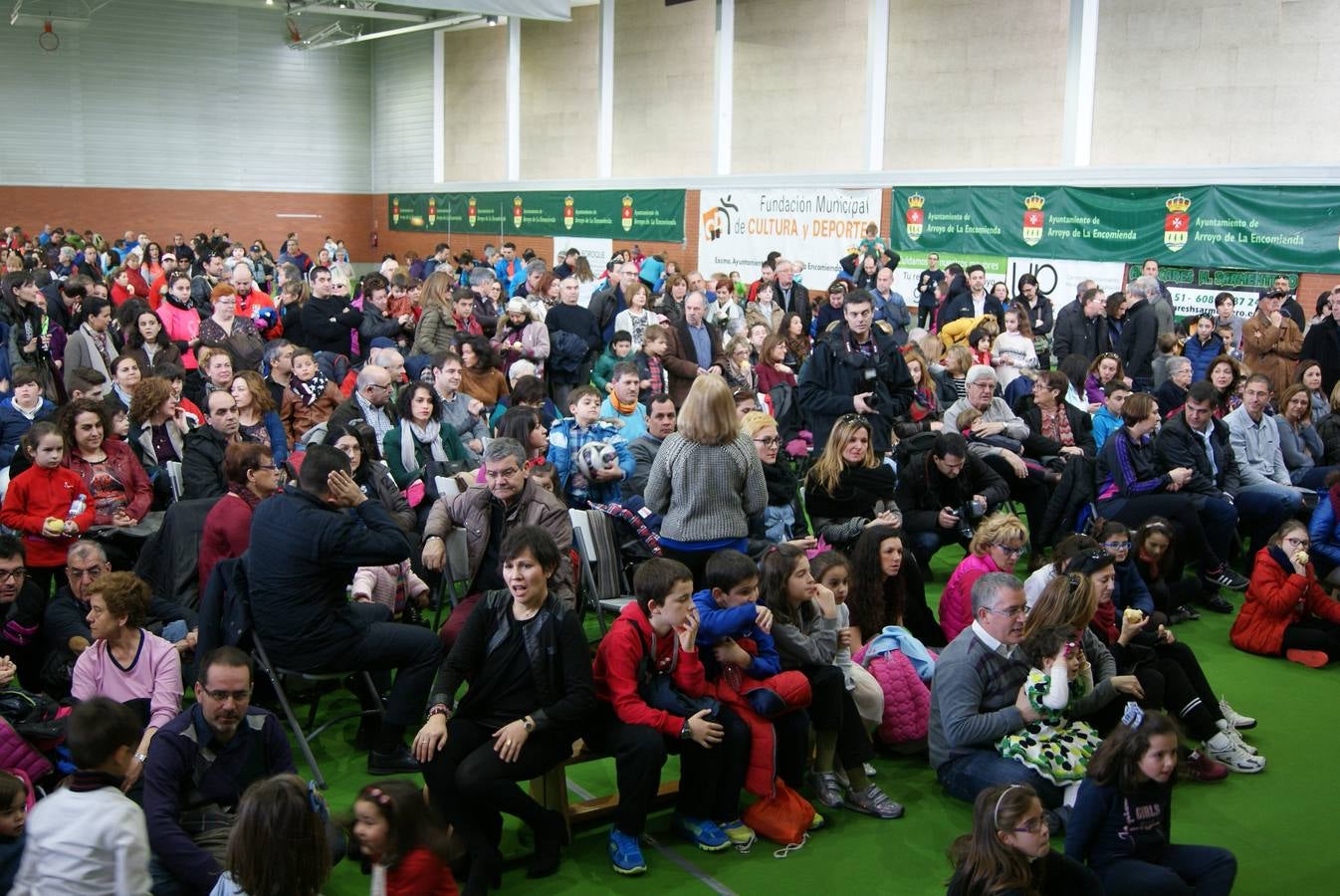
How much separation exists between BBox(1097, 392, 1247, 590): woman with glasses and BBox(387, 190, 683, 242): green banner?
15649mm

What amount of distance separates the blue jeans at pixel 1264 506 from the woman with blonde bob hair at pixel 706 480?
406cm

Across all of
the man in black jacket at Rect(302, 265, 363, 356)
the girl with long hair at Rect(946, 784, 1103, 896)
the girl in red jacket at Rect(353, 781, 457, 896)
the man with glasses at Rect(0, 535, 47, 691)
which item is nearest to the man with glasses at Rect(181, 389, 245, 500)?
the man with glasses at Rect(0, 535, 47, 691)

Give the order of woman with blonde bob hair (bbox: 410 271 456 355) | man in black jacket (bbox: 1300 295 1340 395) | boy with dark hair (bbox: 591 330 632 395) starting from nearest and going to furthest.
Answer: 1. boy with dark hair (bbox: 591 330 632 395)
2. woman with blonde bob hair (bbox: 410 271 456 355)
3. man in black jacket (bbox: 1300 295 1340 395)

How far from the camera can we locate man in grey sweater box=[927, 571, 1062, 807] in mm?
4617

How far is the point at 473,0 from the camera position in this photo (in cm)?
1769

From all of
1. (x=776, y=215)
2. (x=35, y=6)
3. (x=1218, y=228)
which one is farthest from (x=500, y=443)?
(x=35, y=6)

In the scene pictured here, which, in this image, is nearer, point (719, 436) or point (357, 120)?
point (719, 436)

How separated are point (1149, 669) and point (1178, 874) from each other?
1519mm

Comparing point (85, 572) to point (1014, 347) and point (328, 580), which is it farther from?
point (1014, 347)

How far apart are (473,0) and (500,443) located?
46.2 feet

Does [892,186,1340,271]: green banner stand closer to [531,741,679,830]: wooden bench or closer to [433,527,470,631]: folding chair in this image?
[433,527,470,631]: folding chair

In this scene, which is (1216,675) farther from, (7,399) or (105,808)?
(7,399)

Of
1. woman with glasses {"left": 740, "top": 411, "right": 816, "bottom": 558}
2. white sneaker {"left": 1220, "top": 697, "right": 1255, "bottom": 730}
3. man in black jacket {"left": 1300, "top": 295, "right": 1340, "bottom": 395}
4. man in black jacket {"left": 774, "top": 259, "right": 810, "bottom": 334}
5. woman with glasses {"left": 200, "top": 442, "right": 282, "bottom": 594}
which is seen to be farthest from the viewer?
man in black jacket {"left": 774, "top": 259, "right": 810, "bottom": 334}

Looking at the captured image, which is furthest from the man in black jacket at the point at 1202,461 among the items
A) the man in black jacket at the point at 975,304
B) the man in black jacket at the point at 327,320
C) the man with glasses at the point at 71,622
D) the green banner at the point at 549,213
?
the green banner at the point at 549,213
